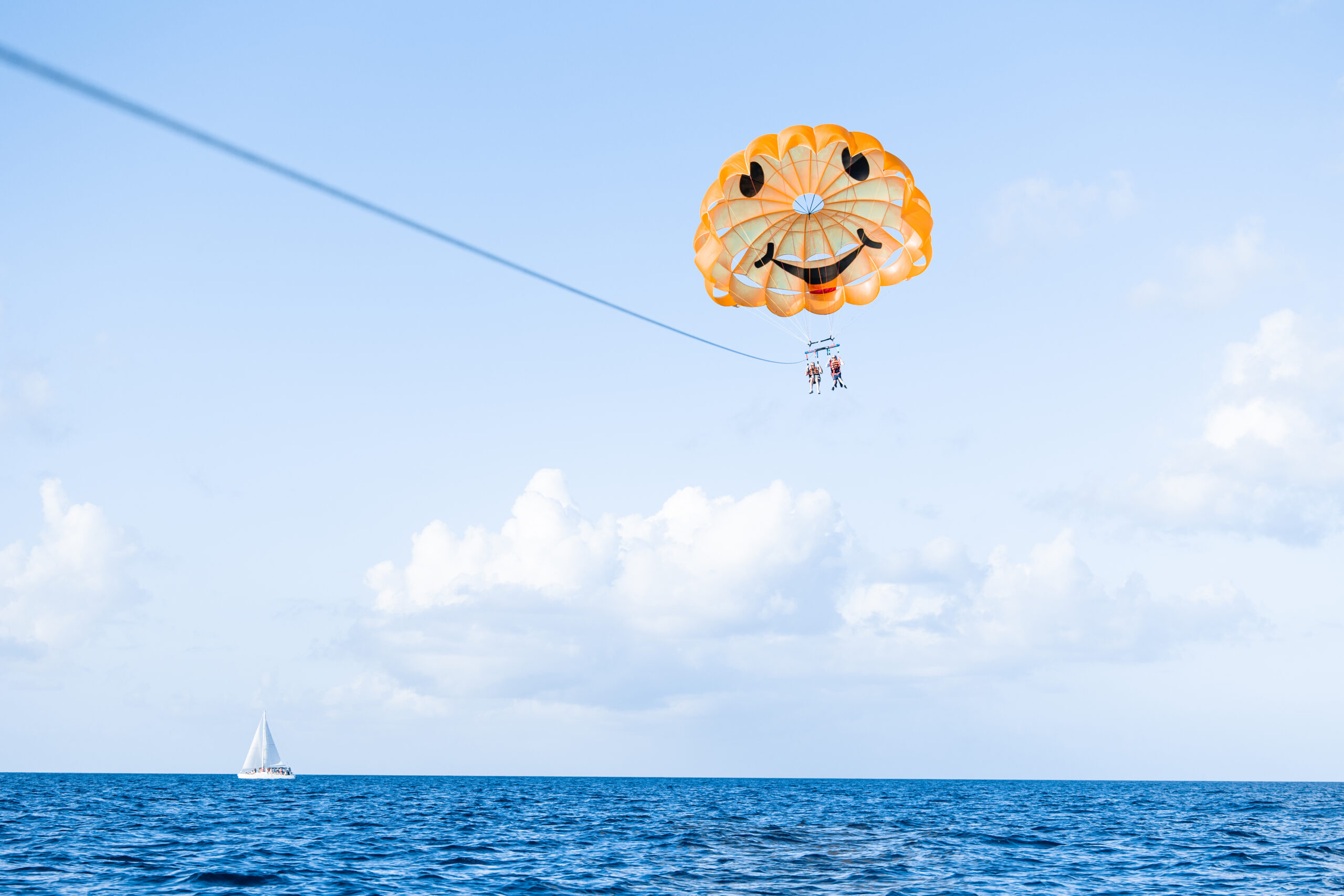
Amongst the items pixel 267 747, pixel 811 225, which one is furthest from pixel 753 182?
pixel 267 747

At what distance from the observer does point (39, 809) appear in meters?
61.2

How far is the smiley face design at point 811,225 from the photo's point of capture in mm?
29062

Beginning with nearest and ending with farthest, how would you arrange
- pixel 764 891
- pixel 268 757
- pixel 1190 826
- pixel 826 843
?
pixel 764 891, pixel 826 843, pixel 1190 826, pixel 268 757

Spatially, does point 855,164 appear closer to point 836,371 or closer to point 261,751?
point 836,371

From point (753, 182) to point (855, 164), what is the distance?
302 cm

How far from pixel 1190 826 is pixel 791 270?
41.2 m

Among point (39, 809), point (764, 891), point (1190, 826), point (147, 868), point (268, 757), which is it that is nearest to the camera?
point (764, 891)

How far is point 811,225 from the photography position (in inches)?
1240

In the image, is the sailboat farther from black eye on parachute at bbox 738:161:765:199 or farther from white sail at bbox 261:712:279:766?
black eye on parachute at bbox 738:161:765:199

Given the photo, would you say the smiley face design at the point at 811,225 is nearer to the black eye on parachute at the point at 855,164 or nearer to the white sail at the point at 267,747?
the black eye on parachute at the point at 855,164

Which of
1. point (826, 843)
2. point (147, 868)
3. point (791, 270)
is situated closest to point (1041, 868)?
point (826, 843)

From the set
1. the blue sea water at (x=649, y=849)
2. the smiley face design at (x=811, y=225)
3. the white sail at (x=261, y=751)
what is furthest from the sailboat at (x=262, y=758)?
the smiley face design at (x=811, y=225)

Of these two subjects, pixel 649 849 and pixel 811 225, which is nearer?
pixel 811 225

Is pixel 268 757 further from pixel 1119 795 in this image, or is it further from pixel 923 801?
pixel 1119 795
